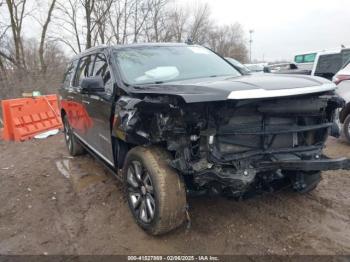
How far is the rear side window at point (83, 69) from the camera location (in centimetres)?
547

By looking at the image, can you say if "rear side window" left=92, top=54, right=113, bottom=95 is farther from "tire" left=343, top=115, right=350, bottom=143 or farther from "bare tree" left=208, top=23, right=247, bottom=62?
"bare tree" left=208, top=23, right=247, bottom=62

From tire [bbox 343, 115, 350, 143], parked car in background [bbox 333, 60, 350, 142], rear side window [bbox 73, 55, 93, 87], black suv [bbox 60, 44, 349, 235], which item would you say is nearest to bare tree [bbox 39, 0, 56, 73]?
rear side window [bbox 73, 55, 93, 87]

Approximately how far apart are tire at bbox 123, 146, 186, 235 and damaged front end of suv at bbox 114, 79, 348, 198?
123mm

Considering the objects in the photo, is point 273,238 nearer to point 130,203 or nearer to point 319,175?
point 319,175

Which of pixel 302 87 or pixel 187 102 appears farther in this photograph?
pixel 302 87

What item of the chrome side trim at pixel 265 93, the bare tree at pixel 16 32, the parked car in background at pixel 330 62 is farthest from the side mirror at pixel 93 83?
the bare tree at pixel 16 32

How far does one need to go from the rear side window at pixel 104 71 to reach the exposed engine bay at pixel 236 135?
80cm

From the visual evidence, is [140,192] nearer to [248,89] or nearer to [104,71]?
[248,89]

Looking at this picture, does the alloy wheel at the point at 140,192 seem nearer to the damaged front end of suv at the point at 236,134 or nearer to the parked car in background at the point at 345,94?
the damaged front end of suv at the point at 236,134

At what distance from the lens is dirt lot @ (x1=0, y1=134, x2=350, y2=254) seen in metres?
3.45

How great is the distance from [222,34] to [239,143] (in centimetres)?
5159

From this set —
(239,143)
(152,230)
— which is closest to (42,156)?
(152,230)

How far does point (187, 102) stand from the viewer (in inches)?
112

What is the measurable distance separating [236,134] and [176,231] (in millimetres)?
1237
